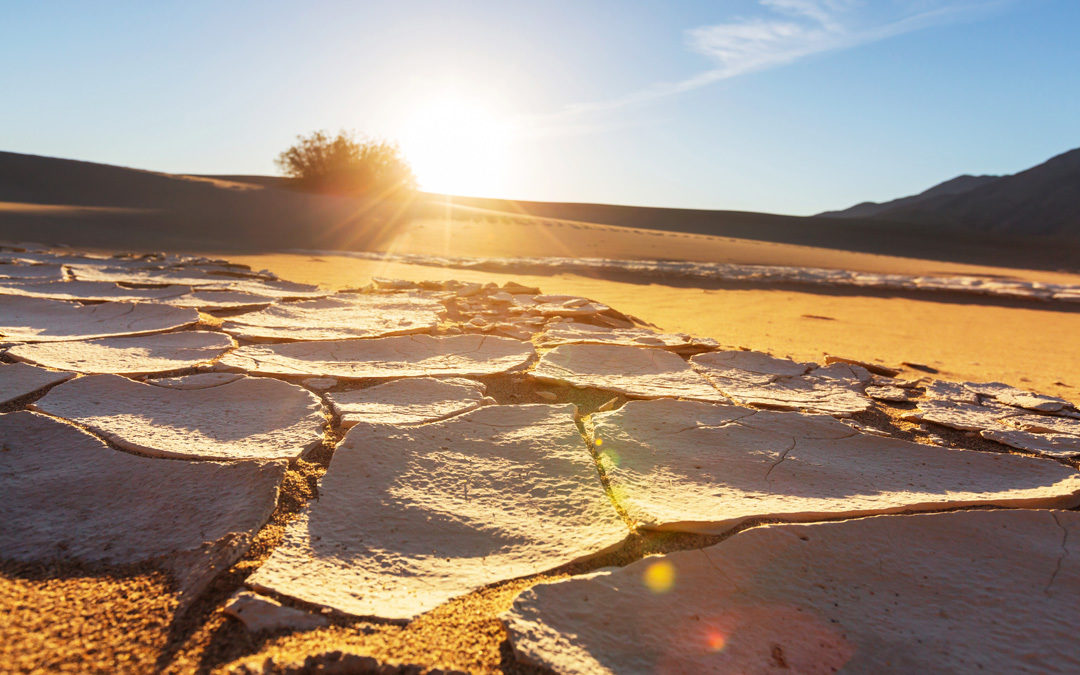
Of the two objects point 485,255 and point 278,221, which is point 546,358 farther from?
point 278,221

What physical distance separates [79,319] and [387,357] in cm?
141

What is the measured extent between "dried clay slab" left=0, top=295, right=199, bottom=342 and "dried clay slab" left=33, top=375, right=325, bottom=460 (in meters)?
0.69

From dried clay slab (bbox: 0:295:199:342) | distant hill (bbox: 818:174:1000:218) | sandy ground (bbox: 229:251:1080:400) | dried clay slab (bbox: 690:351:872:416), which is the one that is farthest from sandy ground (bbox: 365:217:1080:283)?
distant hill (bbox: 818:174:1000:218)

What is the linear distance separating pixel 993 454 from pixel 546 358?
4.49ft

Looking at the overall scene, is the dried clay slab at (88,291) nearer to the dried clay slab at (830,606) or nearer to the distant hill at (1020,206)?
the dried clay slab at (830,606)

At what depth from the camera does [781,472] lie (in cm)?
144

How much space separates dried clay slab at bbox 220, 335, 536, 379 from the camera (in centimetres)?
→ 200

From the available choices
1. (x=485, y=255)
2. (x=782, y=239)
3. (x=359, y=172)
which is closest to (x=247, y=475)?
(x=485, y=255)

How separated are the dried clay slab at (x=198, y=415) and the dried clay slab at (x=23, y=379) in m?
0.07

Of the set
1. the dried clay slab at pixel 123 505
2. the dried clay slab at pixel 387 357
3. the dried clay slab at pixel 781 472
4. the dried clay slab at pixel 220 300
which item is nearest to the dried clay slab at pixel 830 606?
the dried clay slab at pixel 781 472

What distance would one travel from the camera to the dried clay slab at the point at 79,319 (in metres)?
2.26

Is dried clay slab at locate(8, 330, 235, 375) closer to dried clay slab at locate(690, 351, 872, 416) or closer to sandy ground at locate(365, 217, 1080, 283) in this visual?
dried clay slab at locate(690, 351, 872, 416)

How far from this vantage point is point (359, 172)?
19688mm

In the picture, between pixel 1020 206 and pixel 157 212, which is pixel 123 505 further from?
pixel 1020 206
